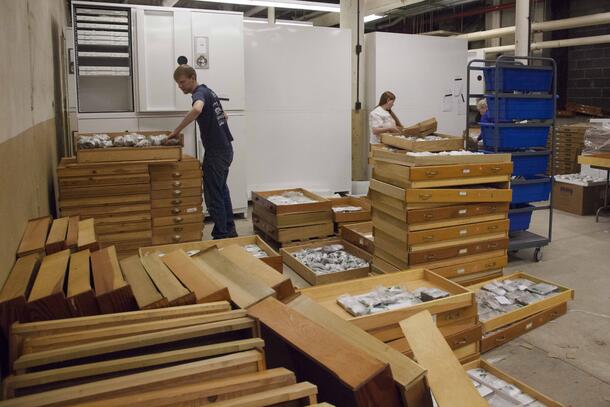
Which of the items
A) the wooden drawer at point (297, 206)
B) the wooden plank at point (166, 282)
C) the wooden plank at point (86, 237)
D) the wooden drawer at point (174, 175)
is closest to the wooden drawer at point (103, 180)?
the wooden drawer at point (174, 175)

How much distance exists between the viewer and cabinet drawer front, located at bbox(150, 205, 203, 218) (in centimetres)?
496

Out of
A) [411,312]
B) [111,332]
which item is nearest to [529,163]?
[411,312]

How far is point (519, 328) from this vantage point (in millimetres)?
3498

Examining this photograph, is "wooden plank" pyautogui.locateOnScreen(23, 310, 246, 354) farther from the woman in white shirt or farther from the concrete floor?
the woman in white shirt

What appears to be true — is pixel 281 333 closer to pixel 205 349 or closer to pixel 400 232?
pixel 205 349

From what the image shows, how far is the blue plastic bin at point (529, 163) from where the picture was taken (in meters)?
5.08

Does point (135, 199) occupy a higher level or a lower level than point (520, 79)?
lower

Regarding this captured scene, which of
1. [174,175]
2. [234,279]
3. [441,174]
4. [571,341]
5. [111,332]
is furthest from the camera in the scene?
[174,175]

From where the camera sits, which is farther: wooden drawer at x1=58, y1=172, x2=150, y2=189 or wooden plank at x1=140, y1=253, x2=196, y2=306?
wooden drawer at x1=58, y1=172, x2=150, y2=189

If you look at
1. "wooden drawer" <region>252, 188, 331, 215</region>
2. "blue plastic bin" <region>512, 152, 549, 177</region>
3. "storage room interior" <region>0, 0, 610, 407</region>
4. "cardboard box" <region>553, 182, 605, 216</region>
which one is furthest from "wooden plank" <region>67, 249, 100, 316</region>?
"cardboard box" <region>553, 182, 605, 216</region>

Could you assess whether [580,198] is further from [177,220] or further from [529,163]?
[177,220]

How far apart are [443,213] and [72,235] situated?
263cm

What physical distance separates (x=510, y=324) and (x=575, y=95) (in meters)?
8.06

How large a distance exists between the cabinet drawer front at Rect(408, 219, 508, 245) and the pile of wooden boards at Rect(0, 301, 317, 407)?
2.40 m
